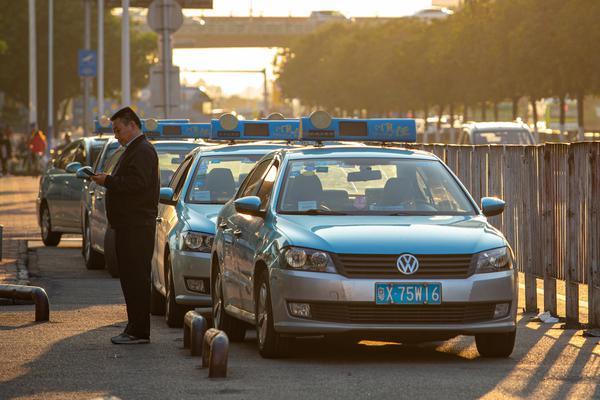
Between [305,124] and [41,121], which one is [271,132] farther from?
[41,121]

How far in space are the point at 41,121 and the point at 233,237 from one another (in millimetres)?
83516

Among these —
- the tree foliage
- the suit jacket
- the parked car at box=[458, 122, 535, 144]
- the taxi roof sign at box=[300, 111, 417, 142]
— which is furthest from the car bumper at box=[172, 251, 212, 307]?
the tree foliage

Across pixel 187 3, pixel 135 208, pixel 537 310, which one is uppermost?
pixel 187 3

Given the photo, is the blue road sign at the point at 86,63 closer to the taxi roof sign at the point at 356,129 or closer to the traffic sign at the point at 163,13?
the traffic sign at the point at 163,13

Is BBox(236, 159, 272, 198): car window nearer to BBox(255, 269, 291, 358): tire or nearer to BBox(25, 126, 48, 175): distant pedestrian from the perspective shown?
BBox(255, 269, 291, 358): tire

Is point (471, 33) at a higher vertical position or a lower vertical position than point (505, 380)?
higher

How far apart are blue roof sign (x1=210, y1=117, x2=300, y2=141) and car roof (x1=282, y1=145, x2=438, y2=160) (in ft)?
17.5

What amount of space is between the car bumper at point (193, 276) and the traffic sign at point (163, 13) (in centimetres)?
2053

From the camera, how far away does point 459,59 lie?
86.9 metres

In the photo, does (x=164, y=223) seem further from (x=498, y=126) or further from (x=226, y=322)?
(x=498, y=126)

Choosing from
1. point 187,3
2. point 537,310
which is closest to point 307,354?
point 537,310

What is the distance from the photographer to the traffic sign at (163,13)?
3422 centimetres

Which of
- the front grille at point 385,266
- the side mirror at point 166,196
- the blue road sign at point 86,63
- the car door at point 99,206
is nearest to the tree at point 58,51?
the blue road sign at point 86,63

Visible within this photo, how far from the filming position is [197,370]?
11039 mm
